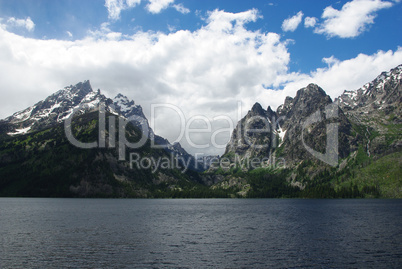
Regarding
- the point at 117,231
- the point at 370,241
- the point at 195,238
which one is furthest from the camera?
the point at 117,231

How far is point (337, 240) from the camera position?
234 ft

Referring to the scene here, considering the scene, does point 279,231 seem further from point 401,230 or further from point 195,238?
point 401,230

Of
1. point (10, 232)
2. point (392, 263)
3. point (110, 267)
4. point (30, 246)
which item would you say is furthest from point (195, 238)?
point (10, 232)

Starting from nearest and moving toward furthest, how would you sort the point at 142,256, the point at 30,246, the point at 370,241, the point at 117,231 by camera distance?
the point at 142,256 → the point at 30,246 → the point at 370,241 → the point at 117,231

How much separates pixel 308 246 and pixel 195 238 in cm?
2756

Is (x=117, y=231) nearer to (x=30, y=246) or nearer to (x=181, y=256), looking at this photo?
(x=30, y=246)

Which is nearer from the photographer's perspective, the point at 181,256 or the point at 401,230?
the point at 181,256

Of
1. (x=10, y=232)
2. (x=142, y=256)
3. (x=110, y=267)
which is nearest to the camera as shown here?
(x=110, y=267)

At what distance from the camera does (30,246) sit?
206ft

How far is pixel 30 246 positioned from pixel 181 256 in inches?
1346

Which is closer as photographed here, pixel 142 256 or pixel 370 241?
pixel 142 256

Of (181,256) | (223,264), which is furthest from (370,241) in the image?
(181,256)

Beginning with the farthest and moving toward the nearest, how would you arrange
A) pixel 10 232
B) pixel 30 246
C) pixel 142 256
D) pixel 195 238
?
1. pixel 10 232
2. pixel 195 238
3. pixel 30 246
4. pixel 142 256

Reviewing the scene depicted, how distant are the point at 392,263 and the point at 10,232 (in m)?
91.6
